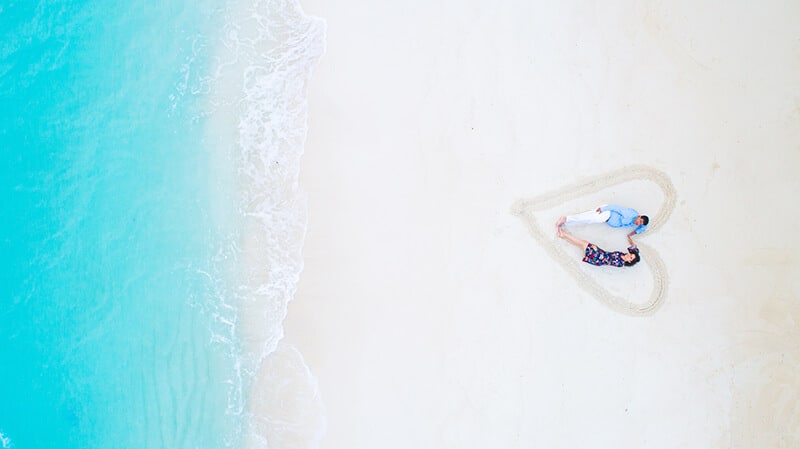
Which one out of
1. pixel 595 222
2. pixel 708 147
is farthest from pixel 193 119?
pixel 708 147

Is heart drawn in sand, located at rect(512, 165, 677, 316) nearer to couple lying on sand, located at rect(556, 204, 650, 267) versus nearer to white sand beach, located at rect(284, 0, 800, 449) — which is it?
white sand beach, located at rect(284, 0, 800, 449)

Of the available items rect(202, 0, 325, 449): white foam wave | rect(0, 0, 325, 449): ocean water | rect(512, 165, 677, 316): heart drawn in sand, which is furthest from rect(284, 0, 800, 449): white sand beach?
rect(0, 0, 325, 449): ocean water

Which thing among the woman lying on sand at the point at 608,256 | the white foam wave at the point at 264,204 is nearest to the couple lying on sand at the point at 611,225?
the woman lying on sand at the point at 608,256

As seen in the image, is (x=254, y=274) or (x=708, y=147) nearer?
(x=708, y=147)

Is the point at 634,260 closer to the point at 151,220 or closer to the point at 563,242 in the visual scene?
the point at 563,242

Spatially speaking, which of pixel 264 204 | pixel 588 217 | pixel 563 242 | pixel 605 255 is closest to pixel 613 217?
pixel 588 217

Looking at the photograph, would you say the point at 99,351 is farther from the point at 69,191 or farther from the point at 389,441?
the point at 389,441
